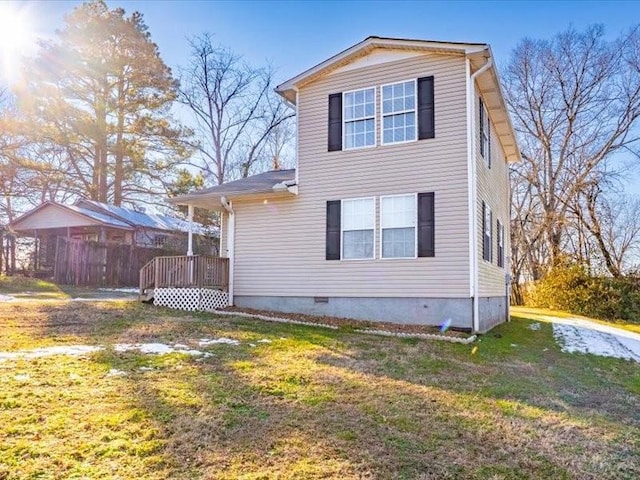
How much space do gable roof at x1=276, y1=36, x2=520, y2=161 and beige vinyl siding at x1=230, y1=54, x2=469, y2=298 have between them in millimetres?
220

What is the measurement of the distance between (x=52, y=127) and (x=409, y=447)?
2632 centimetres

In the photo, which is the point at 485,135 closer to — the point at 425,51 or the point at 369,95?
the point at 425,51

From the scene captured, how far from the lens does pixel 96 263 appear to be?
19922 millimetres

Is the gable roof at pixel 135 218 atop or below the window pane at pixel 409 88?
below

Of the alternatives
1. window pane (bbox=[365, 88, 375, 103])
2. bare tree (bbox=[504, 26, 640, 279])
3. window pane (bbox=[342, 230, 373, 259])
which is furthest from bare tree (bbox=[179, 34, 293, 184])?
window pane (bbox=[342, 230, 373, 259])

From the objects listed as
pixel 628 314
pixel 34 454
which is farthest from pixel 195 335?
pixel 628 314

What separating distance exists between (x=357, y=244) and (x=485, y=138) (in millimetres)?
4161

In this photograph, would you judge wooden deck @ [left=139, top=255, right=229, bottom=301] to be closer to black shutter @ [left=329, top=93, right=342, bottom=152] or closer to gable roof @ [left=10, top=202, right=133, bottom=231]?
black shutter @ [left=329, top=93, right=342, bottom=152]

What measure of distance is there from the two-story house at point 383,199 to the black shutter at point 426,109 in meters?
0.02

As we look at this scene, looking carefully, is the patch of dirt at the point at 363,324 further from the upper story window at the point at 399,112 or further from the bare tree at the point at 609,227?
the bare tree at the point at 609,227

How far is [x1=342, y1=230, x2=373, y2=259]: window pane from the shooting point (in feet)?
34.8

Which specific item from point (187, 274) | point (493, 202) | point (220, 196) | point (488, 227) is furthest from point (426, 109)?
point (187, 274)

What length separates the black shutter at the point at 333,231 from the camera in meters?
10.9

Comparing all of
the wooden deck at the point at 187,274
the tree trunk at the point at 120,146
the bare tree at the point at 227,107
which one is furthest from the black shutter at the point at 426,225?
the tree trunk at the point at 120,146
